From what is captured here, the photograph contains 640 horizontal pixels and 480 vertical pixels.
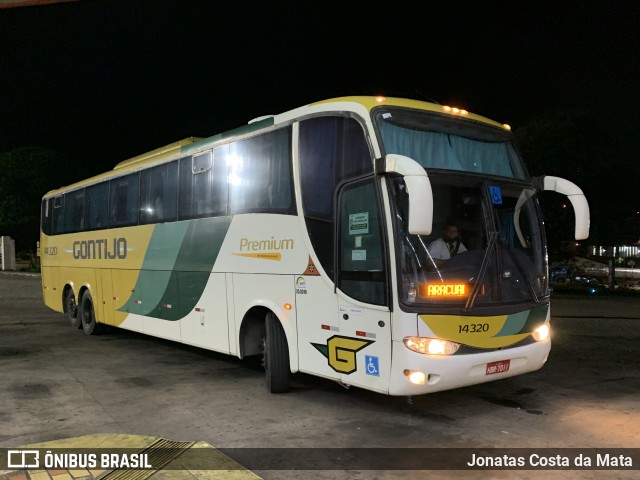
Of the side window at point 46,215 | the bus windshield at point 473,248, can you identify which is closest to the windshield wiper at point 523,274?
the bus windshield at point 473,248

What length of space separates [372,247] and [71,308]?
10059 mm

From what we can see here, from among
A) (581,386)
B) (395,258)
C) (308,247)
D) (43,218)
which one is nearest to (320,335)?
(308,247)

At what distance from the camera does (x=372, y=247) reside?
5.67 meters

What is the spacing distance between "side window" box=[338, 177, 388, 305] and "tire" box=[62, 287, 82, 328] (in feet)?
30.0

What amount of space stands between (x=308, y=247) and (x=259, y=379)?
249cm

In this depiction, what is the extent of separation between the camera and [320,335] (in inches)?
247

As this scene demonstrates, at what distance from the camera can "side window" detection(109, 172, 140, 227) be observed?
10.5 m

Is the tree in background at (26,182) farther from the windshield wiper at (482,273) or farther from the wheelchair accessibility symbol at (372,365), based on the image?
the windshield wiper at (482,273)

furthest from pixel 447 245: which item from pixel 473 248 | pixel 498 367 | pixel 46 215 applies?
pixel 46 215

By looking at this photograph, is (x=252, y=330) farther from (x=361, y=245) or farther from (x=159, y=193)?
(x=159, y=193)

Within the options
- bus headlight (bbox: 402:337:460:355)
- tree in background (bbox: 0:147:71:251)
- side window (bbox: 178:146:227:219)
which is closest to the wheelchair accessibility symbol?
bus headlight (bbox: 402:337:460:355)

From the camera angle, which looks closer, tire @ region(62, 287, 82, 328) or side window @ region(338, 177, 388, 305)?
side window @ region(338, 177, 388, 305)

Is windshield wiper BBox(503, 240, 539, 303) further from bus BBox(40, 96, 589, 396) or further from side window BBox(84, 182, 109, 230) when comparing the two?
side window BBox(84, 182, 109, 230)

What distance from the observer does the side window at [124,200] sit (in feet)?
34.4
